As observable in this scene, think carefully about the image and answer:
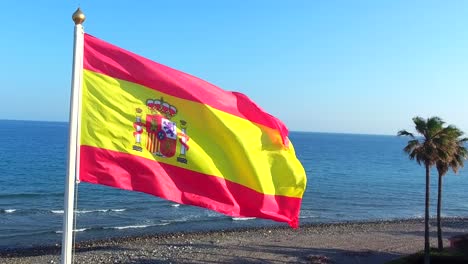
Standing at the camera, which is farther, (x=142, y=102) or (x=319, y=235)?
(x=319, y=235)

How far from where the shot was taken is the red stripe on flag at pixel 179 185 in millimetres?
6500

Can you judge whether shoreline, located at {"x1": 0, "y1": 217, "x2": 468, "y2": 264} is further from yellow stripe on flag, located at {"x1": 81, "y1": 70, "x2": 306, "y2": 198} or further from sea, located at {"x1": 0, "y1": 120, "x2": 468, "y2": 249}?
Result: yellow stripe on flag, located at {"x1": 81, "y1": 70, "x2": 306, "y2": 198}

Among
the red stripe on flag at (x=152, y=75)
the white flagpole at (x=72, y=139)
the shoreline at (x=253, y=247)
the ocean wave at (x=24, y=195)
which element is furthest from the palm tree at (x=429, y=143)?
the ocean wave at (x=24, y=195)

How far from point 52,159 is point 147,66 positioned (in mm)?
99935

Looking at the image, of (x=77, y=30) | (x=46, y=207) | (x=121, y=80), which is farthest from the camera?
(x=46, y=207)

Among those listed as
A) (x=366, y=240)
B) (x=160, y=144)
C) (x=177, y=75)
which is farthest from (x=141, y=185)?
(x=366, y=240)

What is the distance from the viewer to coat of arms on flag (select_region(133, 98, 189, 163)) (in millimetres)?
6621

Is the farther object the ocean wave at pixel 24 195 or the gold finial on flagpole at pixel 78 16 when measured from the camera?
the ocean wave at pixel 24 195

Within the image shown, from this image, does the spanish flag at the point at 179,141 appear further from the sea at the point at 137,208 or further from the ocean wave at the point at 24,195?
the ocean wave at the point at 24,195

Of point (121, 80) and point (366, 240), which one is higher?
point (121, 80)

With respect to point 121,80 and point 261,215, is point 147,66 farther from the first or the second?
point 261,215

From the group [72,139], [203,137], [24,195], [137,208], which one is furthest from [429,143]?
[24,195]

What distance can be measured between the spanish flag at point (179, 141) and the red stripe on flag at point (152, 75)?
12mm

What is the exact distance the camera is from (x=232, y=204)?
6.98m
